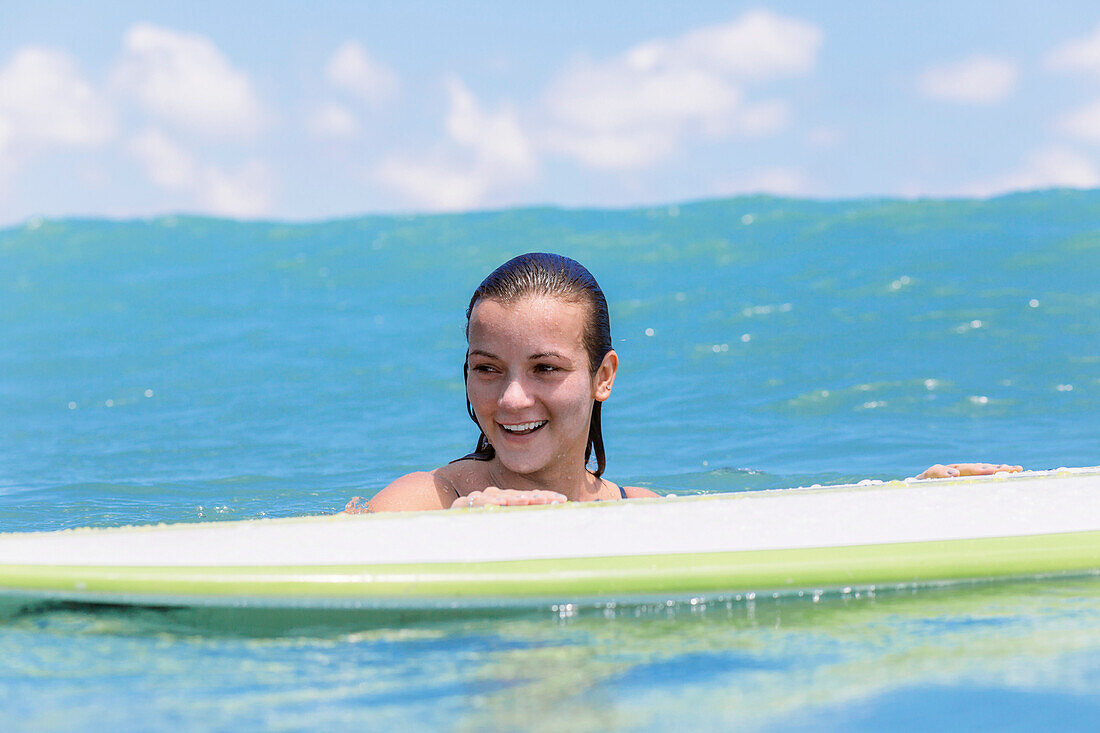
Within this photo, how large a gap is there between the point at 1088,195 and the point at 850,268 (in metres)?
4.51

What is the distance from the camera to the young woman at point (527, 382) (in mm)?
2994

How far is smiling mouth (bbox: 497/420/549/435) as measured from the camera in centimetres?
307

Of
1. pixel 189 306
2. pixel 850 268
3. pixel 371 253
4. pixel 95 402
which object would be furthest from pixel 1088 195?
pixel 95 402

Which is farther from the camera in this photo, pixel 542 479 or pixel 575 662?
pixel 542 479

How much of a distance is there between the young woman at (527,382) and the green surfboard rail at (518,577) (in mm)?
367

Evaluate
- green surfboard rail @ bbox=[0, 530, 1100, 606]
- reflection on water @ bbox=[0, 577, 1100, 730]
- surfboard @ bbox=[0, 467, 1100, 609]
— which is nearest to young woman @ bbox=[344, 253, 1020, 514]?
surfboard @ bbox=[0, 467, 1100, 609]

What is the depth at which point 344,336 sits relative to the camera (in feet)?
36.8

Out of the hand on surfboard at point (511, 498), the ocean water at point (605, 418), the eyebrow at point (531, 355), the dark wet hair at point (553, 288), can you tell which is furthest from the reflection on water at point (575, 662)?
the dark wet hair at point (553, 288)

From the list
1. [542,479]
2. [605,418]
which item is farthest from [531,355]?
[605,418]

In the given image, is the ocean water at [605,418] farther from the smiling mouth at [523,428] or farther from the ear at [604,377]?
the ear at [604,377]

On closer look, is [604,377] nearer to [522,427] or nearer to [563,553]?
[522,427]

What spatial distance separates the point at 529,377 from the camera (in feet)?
9.95

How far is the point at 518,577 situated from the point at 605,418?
5362mm

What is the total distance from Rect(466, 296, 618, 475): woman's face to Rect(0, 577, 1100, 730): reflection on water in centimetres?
62
